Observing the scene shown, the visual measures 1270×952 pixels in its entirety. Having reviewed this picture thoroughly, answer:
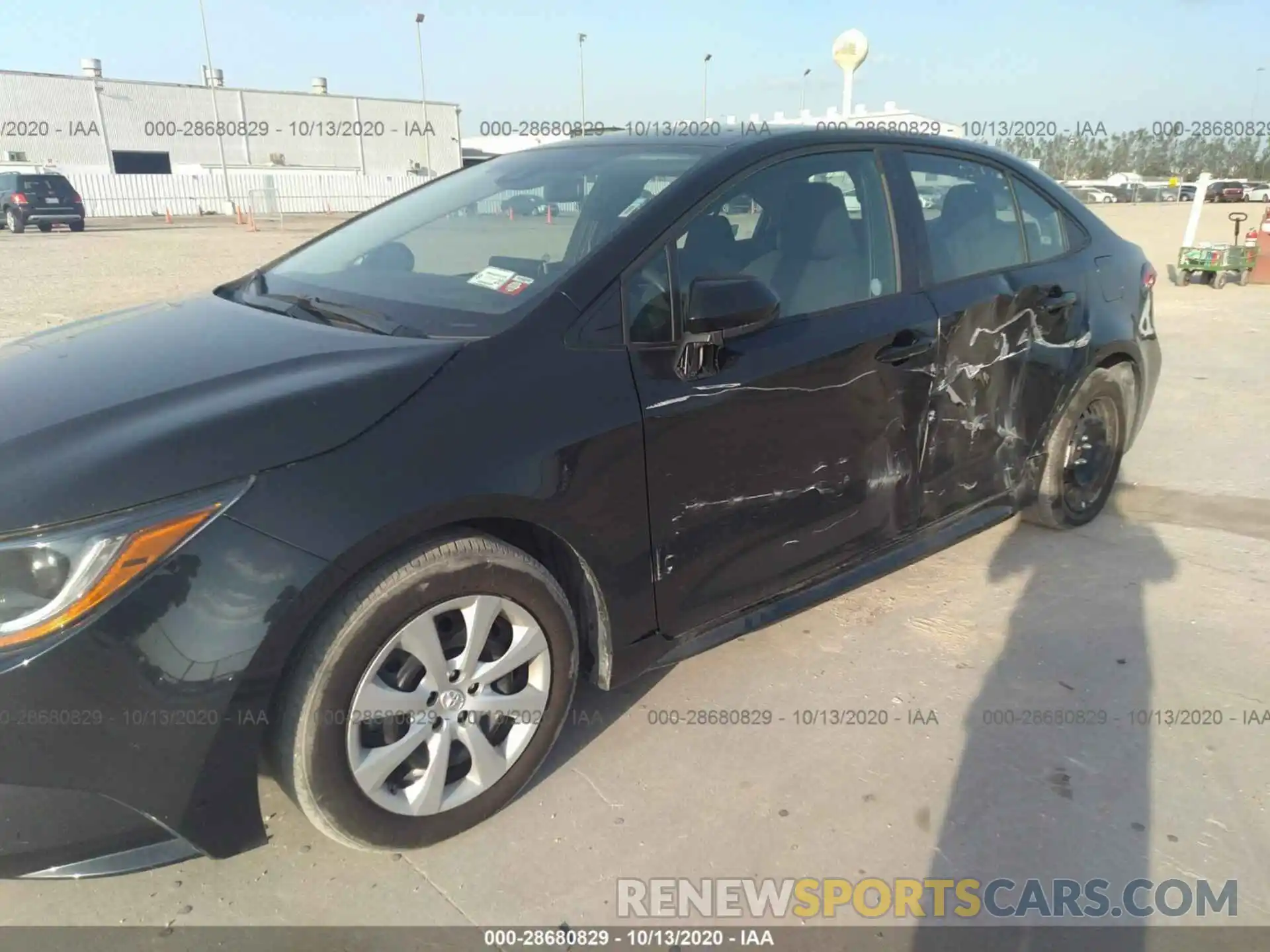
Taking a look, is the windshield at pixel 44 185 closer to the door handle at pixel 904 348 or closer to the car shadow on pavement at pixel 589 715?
the car shadow on pavement at pixel 589 715

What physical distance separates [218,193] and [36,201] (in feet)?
65.6

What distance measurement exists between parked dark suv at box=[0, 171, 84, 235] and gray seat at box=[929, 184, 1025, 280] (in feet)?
97.4

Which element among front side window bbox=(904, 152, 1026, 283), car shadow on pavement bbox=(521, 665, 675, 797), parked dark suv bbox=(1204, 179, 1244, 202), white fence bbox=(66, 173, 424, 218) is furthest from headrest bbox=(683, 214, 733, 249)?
parked dark suv bbox=(1204, 179, 1244, 202)

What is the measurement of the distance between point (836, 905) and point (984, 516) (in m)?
1.87

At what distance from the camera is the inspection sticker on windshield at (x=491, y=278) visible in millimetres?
2477

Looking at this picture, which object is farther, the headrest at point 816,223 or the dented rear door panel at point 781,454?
the headrest at point 816,223

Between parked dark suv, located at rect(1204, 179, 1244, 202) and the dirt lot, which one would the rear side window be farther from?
parked dark suv, located at rect(1204, 179, 1244, 202)

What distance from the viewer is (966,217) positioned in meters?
3.29

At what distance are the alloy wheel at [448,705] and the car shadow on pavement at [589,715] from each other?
26 centimetres

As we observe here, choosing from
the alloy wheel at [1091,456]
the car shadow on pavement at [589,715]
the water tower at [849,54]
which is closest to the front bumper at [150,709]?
the car shadow on pavement at [589,715]

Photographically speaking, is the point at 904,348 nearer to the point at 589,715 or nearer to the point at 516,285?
the point at 516,285

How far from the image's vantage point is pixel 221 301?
2.89 meters

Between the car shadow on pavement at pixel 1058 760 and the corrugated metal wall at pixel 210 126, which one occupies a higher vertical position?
the corrugated metal wall at pixel 210 126

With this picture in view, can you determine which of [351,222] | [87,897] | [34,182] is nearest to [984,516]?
[351,222]
